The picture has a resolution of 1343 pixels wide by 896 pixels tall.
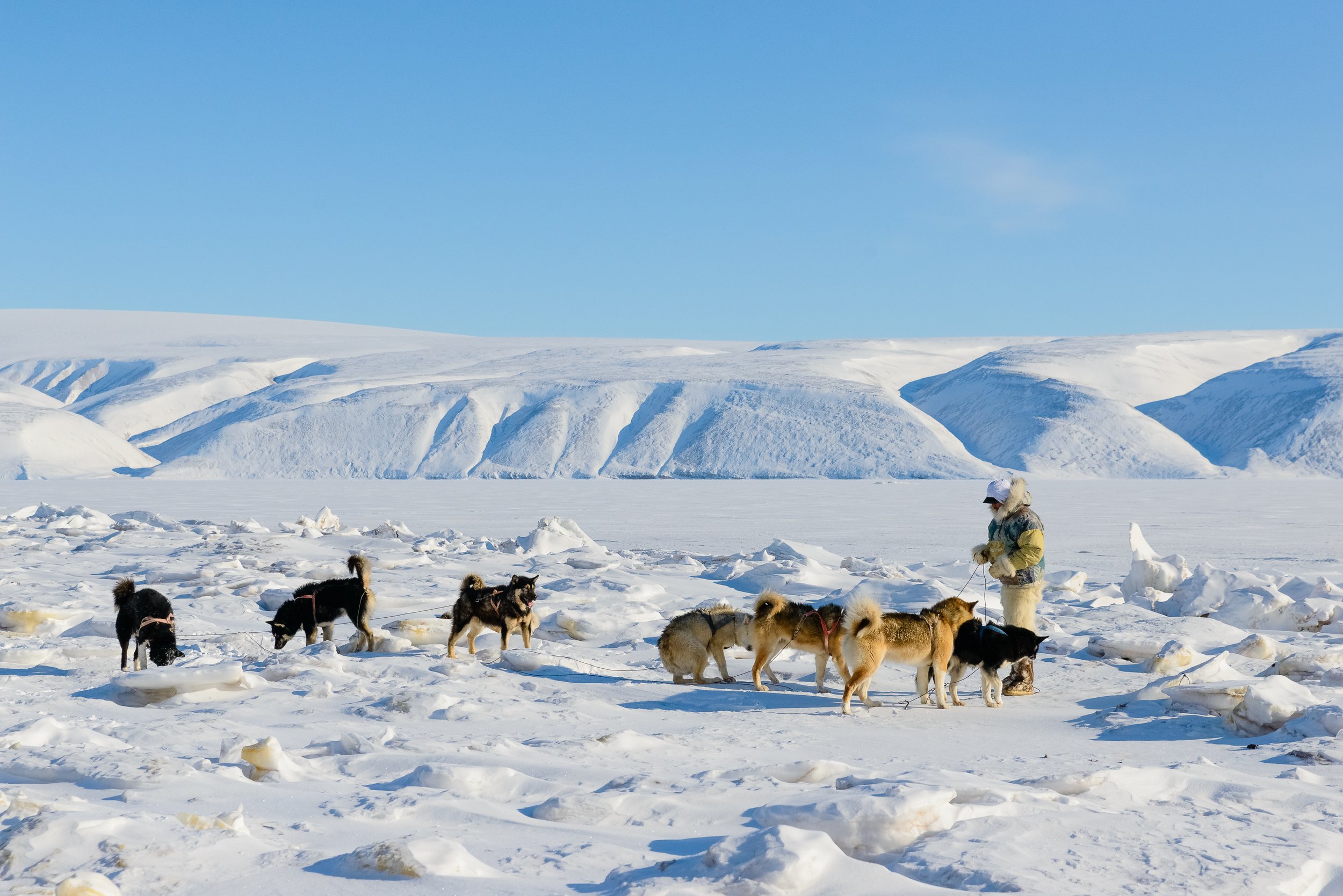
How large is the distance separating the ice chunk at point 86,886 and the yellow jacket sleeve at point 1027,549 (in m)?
5.52

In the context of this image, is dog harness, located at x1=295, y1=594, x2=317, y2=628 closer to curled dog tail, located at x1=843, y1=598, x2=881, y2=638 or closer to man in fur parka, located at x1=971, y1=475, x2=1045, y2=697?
curled dog tail, located at x1=843, y1=598, x2=881, y2=638

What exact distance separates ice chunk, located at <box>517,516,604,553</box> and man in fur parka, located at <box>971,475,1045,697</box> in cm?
1001

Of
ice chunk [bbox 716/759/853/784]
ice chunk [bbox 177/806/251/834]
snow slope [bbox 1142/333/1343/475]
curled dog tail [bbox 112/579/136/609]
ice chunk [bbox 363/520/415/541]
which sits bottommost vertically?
ice chunk [bbox 363/520/415/541]

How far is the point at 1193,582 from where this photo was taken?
10.8 metres

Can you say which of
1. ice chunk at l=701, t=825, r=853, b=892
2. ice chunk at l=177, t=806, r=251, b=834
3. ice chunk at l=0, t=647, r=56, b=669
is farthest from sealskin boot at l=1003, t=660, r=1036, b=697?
ice chunk at l=0, t=647, r=56, b=669

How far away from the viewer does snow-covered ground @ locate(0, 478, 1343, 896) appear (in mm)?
3250

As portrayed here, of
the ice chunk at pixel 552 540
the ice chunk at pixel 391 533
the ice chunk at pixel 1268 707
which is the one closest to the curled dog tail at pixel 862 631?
the ice chunk at pixel 1268 707

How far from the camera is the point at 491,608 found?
7.80 m

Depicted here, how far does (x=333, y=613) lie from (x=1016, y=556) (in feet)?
16.8

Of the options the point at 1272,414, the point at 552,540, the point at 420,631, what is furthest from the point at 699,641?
the point at 1272,414

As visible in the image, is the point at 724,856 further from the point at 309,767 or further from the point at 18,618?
the point at 18,618

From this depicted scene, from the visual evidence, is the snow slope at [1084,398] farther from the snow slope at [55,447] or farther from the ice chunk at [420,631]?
the ice chunk at [420,631]

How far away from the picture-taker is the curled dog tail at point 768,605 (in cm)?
657

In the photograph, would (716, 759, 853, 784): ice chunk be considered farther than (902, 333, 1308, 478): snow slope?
No
